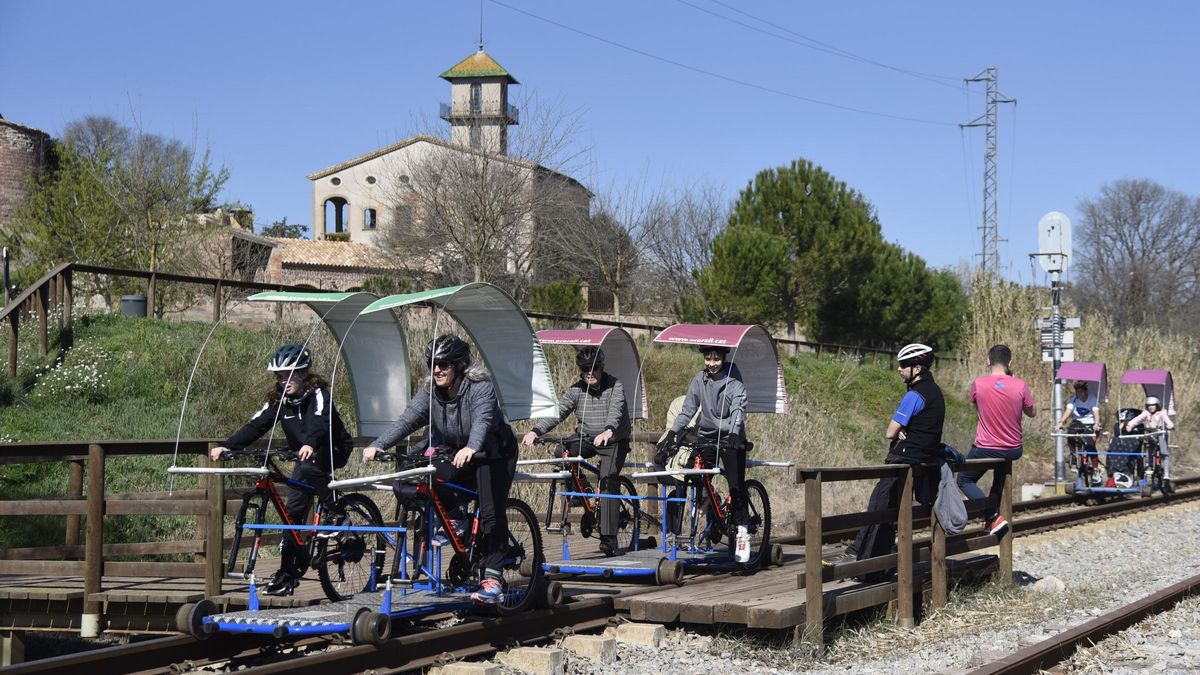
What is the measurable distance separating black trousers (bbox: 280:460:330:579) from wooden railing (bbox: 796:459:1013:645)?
352 centimetres

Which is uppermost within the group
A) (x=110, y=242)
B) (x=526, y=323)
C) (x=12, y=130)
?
(x=12, y=130)

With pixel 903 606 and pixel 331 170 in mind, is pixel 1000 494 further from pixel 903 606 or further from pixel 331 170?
pixel 331 170

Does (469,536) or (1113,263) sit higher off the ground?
(1113,263)

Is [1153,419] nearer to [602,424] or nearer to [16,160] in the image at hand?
[602,424]

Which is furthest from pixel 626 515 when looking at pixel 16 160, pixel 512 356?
pixel 16 160

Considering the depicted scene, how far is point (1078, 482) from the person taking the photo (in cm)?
2328

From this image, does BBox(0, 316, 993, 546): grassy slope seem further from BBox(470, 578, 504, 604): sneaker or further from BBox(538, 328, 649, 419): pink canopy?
BBox(470, 578, 504, 604): sneaker

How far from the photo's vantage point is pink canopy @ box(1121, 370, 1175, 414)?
2559 cm

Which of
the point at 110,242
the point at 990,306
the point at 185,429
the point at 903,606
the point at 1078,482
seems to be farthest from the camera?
the point at 990,306

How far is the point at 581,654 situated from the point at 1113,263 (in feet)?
252

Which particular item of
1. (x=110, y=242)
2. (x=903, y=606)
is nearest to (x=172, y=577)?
(x=903, y=606)

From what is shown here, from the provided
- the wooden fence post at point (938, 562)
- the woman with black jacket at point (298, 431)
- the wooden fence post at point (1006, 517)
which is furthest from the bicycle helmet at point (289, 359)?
the wooden fence post at point (1006, 517)

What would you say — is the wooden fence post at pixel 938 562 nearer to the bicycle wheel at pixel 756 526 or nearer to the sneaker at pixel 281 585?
the bicycle wheel at pixel 756 526

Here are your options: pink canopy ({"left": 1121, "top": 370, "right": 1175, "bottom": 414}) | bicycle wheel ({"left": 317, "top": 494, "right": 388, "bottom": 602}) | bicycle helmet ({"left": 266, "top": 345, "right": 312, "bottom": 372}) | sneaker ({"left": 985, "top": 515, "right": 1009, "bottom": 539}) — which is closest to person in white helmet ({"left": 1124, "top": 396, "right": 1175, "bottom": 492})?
pink canopy ({"left": 1121, "top": 370, "right": 1175, "bottom": 414})
